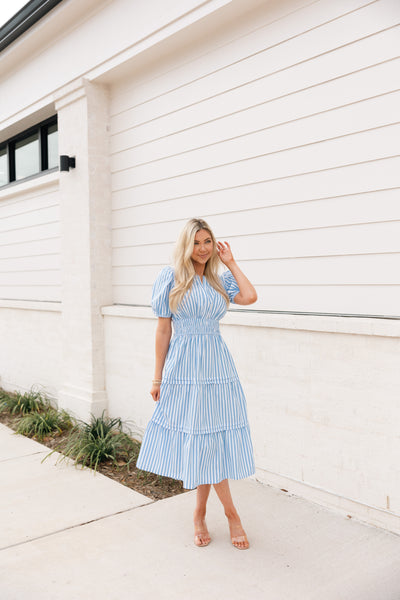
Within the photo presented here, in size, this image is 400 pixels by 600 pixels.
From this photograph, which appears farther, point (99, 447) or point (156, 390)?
point (99, 447)

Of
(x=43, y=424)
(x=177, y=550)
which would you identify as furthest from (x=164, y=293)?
(x=43, y=424)

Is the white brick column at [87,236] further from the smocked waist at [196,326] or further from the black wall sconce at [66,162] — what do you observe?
the smocked waist at [196,326]

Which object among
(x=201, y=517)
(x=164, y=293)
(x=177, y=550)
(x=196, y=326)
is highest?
(x=164, y=293)

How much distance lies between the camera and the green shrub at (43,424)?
5.31m

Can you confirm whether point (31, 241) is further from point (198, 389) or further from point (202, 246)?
point (198, 389)

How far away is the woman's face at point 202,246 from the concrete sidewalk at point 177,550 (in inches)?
63.9

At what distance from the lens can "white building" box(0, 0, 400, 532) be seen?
10.4 ft

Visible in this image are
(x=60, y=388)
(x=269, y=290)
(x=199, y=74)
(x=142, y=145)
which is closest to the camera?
(x=269, y=290)

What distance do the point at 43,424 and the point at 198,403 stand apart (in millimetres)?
2982

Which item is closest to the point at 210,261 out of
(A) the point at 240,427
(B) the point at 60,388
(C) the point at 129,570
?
(A) the point at 240,427

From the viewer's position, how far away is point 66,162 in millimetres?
5492

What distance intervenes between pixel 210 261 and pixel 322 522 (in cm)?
174

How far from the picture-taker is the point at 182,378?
2973mm

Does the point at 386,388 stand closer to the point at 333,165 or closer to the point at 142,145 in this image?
the point at 333,165
